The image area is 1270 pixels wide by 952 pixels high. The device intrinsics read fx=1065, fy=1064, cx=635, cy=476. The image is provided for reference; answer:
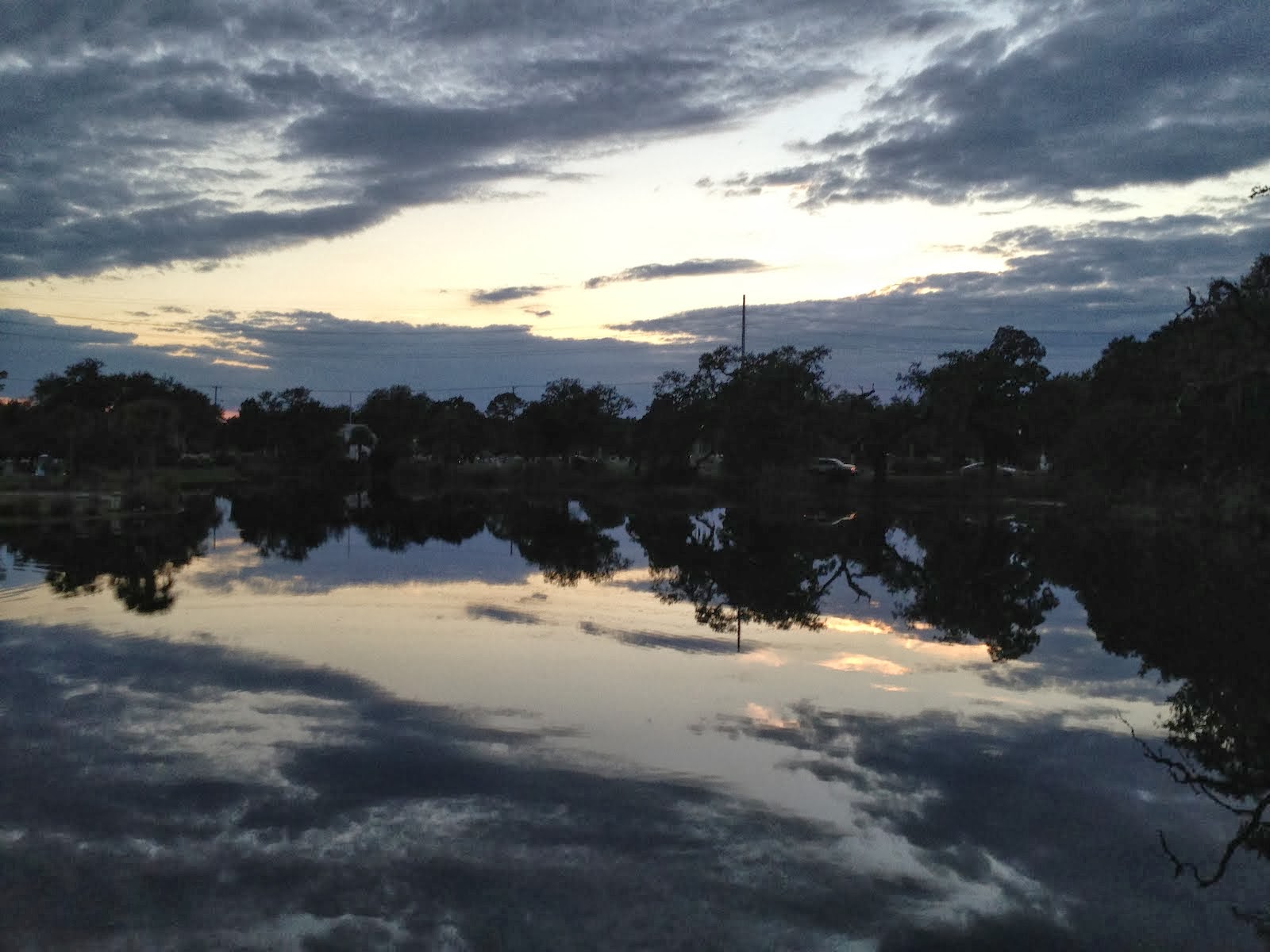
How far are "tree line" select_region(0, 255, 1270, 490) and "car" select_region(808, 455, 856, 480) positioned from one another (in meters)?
1.98

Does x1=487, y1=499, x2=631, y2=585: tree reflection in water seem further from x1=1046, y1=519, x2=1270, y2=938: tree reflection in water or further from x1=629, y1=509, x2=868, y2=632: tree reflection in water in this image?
x1=1046, y1=519, x2=1270, y2=938: tree reflection in water

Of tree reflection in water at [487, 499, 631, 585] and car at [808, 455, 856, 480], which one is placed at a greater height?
car at [808, 455, 856, 480]

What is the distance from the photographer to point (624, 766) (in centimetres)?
1045

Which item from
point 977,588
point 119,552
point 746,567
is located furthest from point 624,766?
point 119,552

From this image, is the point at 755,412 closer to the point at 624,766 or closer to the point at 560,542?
the point at 560,542

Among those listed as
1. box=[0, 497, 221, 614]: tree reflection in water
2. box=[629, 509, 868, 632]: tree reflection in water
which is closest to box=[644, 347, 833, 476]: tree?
box=[629, 509, 868, 632]: tree reflection in water

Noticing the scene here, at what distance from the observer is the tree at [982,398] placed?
69.1m

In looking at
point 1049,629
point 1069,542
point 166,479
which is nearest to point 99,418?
point 166,479

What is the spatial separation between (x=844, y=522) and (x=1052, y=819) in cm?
3788

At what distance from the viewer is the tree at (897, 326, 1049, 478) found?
69125 millimetres

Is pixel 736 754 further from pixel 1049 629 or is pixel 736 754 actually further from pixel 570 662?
→ pixel 1049 629

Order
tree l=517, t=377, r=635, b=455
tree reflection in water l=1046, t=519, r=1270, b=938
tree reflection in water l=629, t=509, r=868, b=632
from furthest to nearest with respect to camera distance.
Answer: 1. tree l=517, t=377, r=635, b=455
2. tree reflection in water l=629, t=509, r=868, b=632
3. tree reflection in water l=1046, t=519, r=1270, b=938

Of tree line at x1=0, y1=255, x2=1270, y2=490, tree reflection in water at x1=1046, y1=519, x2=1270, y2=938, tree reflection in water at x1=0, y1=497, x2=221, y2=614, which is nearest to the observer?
tree reflection in water at x1=1046, y1=519, x2=1270, y2=938

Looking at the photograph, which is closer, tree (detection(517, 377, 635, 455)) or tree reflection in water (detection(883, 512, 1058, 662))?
tree reflection in water (detection(883, 512, 1058, 662))
